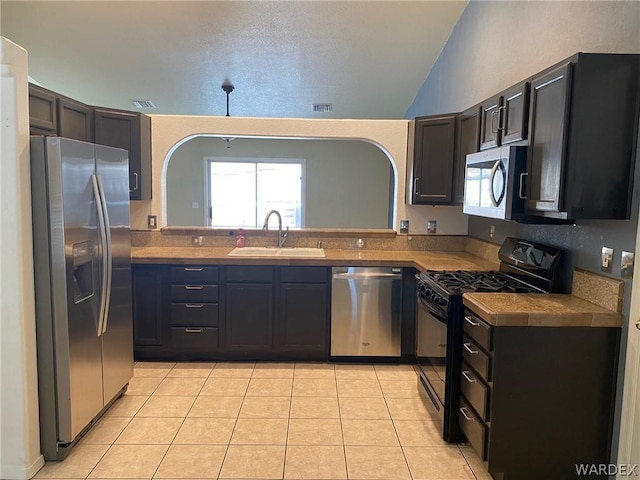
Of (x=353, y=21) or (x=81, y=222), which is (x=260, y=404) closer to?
(x=81, y=222)

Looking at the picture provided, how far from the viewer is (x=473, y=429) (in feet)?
7.25

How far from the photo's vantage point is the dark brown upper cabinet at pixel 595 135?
6.18 ft

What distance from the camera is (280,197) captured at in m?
8.30

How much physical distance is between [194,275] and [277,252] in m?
0.74

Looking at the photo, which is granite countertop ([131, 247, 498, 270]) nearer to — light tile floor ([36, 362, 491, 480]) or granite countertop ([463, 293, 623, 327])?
light tile floor ([36, 362, 491, 480])

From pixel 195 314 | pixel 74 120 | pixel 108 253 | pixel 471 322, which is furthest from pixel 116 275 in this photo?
pixel 471 322

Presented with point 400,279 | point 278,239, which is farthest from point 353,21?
point 400,279

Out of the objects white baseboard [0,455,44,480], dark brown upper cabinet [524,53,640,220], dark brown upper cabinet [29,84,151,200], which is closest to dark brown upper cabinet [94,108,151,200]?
dark brown upper cabinet [29,84,151,200]

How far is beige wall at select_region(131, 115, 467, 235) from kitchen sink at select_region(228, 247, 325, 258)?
849 mm

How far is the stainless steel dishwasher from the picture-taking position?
11.6 ft

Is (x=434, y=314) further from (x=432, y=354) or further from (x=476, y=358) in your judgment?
(x=476, y=358)

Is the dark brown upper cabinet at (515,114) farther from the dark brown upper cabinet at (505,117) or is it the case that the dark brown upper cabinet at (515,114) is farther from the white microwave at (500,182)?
the white microwave at (500,182)

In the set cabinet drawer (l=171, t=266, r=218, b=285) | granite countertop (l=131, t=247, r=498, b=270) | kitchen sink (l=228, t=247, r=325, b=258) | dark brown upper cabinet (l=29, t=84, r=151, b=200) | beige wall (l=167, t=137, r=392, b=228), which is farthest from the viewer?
beige wall (l=167, t=137, r=392, b=228)

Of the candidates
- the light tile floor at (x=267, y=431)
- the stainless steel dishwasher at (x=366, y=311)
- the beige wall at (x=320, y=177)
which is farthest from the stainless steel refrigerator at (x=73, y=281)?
the beige wall at (x=320, y=177)
